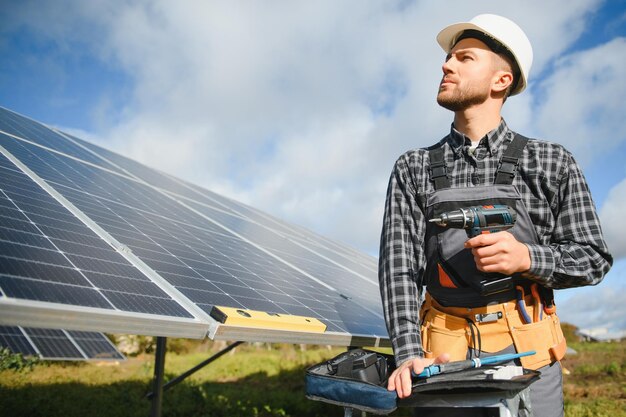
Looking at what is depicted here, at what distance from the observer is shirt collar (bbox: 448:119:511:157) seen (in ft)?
8.93

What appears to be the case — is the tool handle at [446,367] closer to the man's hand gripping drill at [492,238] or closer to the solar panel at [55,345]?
the man's hand gripping drill at [492,238]

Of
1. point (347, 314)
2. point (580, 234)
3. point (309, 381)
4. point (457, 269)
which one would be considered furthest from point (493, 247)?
point (347, 314)

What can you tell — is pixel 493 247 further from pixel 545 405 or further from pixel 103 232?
pixel 103 232

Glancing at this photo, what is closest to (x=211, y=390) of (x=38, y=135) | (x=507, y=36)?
(x=38, y=135)

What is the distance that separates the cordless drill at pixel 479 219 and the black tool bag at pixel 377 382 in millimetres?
631

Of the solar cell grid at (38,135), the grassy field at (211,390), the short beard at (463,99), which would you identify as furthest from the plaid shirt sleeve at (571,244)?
the solar cell grid at (38,135)

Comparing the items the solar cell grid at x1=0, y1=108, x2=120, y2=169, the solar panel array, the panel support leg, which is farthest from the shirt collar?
the solar cell grid at x1=0, y1=108, x2=120, y2=169

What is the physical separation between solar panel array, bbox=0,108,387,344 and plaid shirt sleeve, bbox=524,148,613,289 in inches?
65.5

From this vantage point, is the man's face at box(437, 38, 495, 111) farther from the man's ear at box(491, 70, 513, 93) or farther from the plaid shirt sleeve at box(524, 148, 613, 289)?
the plaid shirt sleeve at box(524, 148, 613, 289)

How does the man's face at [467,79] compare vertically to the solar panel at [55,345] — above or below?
above

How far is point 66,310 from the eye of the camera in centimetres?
207

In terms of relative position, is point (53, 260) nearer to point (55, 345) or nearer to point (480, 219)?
point (480, 219)

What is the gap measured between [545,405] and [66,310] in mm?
2292

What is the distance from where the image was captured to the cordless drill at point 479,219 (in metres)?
2.23
